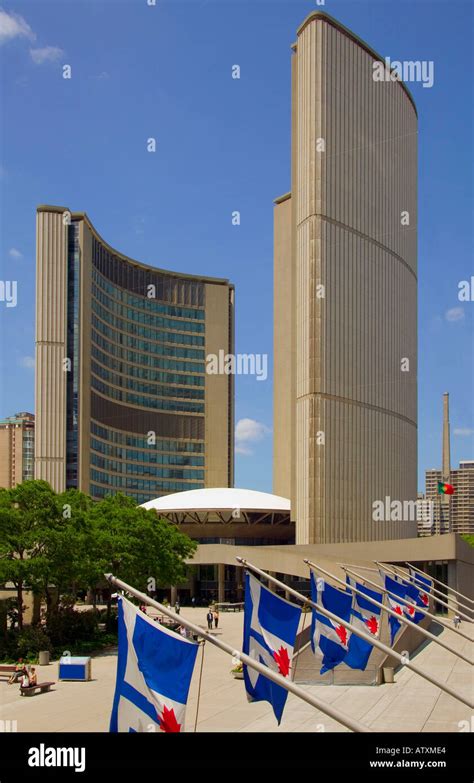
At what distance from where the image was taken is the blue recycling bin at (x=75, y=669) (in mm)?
34438

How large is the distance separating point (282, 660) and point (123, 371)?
105 m

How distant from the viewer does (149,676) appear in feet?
43.3

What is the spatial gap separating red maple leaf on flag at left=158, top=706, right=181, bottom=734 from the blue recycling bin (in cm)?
2266

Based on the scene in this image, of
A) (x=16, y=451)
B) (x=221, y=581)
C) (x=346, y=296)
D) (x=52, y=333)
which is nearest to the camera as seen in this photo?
(x=221, y=581)

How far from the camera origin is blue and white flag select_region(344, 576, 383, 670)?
82.6 ft

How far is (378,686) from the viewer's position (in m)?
32.3

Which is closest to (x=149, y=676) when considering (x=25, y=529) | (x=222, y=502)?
(x=25, y=529)

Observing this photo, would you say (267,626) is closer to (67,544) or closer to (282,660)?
(282,660)

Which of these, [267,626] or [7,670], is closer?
[267,626]

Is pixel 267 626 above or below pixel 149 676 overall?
below

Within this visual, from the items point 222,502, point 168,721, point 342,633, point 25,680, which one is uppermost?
point 168,721
